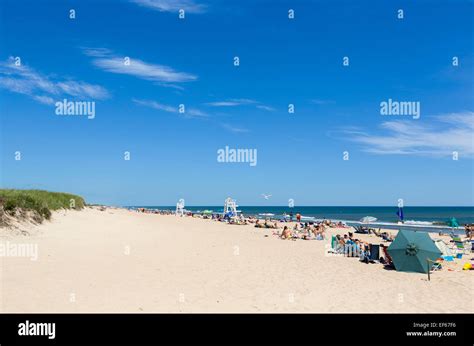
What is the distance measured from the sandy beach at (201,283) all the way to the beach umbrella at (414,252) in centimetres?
48

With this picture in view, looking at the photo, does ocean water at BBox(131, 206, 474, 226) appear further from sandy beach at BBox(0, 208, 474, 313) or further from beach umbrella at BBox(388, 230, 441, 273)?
sandy beach at BBox(0, 208, 474, 313)

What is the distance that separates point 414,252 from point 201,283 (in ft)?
26.0

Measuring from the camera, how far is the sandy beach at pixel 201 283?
8180 millimetres

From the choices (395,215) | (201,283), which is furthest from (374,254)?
(395,215)

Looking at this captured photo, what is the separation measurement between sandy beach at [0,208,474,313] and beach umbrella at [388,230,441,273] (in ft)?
1.58

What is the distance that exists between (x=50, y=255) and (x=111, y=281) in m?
3.89

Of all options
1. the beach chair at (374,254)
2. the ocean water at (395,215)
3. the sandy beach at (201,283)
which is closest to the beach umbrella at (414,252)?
the sandy beach at (201,283)

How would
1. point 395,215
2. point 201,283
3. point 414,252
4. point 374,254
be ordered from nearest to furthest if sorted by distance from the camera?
point 201,283 < point 414,252 < point 374,254 < point 395,215

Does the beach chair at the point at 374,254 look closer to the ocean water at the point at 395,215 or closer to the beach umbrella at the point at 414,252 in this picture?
the beach umbrella at the point at 414,252

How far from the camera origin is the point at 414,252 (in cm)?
1327

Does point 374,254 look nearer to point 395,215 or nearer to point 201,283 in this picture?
point 201,283
